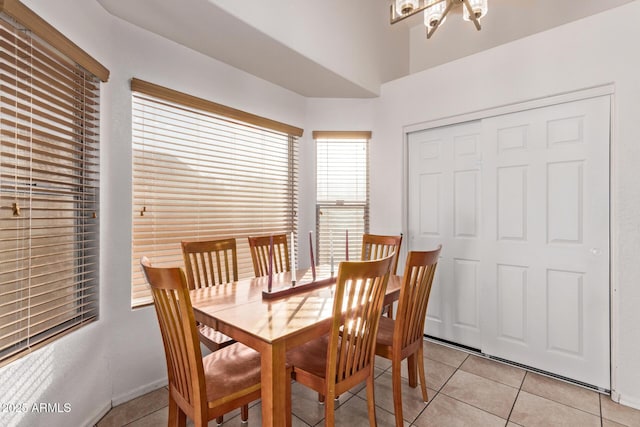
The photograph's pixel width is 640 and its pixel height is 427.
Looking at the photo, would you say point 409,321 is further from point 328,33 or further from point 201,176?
point 328,33

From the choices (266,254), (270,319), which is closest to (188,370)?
(270,319)

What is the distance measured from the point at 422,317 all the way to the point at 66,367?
2070 mm

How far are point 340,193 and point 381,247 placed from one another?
922mm

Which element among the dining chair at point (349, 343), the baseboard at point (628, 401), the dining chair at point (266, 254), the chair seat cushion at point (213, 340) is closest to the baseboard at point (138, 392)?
the chair seat cushion at point (213, 340)

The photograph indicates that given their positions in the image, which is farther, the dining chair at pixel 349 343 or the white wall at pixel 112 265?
the white wall at pixel 112 265

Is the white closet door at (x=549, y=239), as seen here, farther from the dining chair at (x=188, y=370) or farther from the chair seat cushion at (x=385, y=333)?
the dining chair at (x=188, y=370)

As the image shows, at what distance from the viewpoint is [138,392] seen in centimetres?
213

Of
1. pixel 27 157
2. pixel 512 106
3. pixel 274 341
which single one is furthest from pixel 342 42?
pixel 274 341

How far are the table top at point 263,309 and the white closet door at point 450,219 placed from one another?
111 cm

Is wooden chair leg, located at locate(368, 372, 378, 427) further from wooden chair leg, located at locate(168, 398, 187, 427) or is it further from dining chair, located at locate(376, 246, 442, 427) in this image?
wooden chair leg, located at locate(168, 398, 187, 427)

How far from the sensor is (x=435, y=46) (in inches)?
152

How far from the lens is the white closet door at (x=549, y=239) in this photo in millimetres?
2184

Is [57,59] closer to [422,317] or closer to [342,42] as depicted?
[342,42]

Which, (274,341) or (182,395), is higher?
(274,341)
